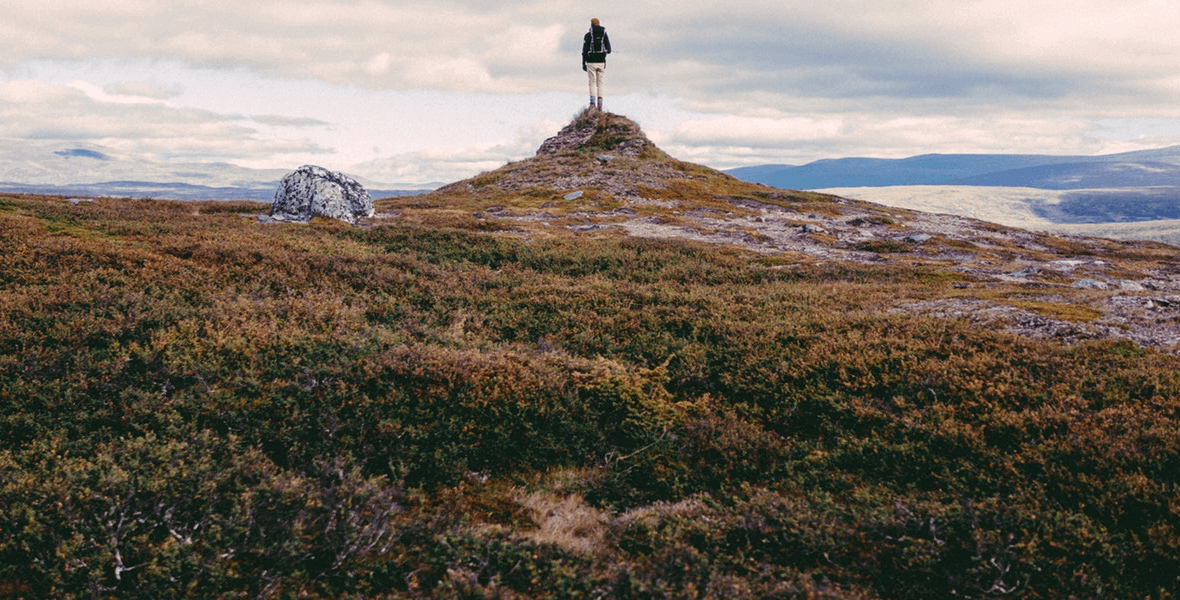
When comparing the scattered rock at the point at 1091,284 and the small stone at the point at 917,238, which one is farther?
the small stone at the point at 917,238

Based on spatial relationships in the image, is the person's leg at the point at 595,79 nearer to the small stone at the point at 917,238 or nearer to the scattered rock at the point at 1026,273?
the small stone at the point at 917,238

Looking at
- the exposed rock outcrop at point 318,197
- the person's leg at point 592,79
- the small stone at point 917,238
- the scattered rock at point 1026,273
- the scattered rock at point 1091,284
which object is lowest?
the scattered rock at point 1091,284

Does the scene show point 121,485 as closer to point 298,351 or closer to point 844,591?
point 298,351

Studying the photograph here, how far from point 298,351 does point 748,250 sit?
70.4ft

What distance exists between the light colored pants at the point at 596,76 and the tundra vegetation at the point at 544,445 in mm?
39696

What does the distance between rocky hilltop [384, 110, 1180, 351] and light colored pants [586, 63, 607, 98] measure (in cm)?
328

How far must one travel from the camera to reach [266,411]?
31.9 ft

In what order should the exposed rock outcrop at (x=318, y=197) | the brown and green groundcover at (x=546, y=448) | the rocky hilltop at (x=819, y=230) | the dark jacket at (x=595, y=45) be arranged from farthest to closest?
the dark jacket at (x=595, y=45) → the exposed rock outcrop at (x=318, y=197) → the rocky hilltop at (x=819, y=230) → the brown and green groundcover at (x=546, y=448)

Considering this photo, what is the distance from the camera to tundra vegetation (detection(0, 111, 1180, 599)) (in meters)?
6.82

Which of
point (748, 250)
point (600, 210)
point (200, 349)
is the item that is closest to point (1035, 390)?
point (200, 349)

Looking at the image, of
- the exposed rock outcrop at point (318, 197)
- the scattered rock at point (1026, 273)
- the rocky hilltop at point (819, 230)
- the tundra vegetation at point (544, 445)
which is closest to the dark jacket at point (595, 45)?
the rocky hilltop at point (819, 230)

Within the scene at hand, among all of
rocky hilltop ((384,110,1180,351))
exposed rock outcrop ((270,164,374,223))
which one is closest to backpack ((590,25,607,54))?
rocky hilltop ((384,110,1180,351))

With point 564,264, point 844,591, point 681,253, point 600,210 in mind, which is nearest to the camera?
point 844,591

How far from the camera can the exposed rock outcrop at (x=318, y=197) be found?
107 ft
